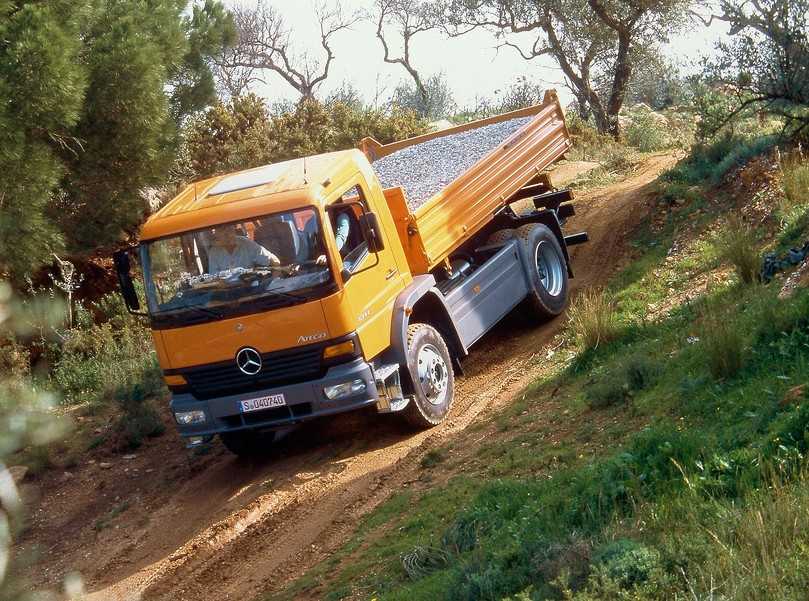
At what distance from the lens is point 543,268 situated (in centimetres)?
1220

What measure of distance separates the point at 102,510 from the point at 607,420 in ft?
16.4

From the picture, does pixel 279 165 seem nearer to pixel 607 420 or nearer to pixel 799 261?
pixel 607 420

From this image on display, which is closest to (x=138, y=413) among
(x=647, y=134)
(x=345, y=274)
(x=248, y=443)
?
(x=248, y=443)

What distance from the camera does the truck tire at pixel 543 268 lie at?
11664 mm

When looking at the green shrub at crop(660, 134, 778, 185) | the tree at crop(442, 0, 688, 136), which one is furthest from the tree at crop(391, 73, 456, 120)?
the green shrub at crop(660, 134, 778, 185)

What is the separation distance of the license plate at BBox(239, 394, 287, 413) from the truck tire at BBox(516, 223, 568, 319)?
3.91 metres

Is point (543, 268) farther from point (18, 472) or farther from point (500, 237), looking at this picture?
point (18, 472)

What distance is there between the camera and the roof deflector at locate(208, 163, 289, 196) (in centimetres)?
920

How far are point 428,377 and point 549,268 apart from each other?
11.2 ft

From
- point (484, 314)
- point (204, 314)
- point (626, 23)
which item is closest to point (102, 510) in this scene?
point (204, 314)

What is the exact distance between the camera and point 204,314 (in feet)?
28.3

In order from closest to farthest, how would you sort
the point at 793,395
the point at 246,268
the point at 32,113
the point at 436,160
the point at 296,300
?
the point at 793,395 < the point at 296,300 < the point at 246,268 < the point at 32,113 < the point at 436,160

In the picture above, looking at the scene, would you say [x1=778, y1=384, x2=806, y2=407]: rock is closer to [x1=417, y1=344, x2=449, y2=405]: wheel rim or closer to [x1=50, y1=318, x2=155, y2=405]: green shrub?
[x1=417, y1=344, x2=449, y2=405]: wheel rim

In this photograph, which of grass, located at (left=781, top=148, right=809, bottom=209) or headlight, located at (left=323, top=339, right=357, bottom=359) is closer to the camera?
headlight, located at (left=323, top=339, right=357, bottom=359)
